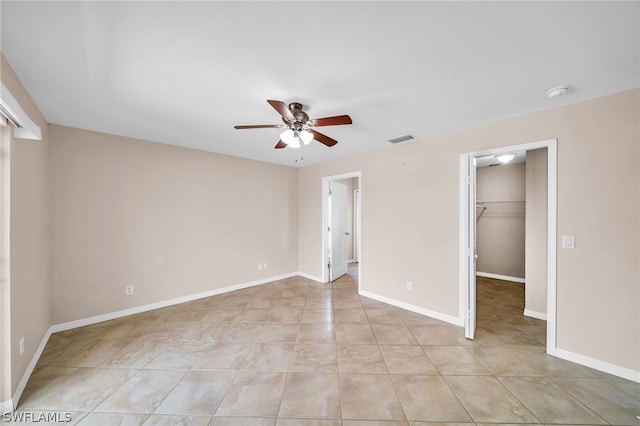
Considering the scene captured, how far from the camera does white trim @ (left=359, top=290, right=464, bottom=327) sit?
9.59ft

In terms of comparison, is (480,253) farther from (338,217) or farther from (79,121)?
(79,121)

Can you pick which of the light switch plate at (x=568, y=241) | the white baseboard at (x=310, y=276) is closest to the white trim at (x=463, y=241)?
the light switch plate at (x=568, y=241)

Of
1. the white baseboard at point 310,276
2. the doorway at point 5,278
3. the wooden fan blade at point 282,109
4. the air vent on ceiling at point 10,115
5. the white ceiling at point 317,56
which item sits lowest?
the white baseboard at point 310,276

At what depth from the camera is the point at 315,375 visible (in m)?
1.99

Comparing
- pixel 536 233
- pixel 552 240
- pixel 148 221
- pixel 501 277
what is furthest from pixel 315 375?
pixel 501 277

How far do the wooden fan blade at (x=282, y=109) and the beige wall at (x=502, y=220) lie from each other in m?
5.03

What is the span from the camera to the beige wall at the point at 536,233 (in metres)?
3.12

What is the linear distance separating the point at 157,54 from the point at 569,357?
424cm

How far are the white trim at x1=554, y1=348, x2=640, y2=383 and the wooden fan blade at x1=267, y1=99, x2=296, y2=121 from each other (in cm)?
336

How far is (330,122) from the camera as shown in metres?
2.04

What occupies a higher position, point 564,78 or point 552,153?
point 564,78

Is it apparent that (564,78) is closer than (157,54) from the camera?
No

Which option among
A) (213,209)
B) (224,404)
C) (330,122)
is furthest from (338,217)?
(224,404)

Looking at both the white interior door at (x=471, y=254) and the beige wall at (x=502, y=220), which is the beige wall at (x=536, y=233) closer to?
the white interior door at (x=471, y=254)
